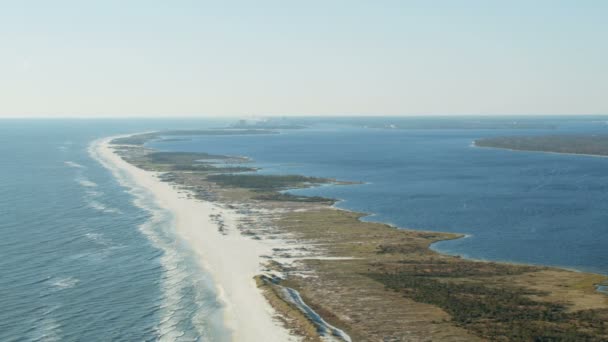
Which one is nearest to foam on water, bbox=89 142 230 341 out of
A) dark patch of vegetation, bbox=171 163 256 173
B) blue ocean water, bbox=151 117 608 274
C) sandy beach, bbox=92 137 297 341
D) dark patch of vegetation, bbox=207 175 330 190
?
sandy beach, bbox=92 137 297 341

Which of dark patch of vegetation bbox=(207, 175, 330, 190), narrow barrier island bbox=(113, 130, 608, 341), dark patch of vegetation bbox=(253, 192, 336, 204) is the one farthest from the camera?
dark patch of vegetation bbox=(207, 175, 330, 190)

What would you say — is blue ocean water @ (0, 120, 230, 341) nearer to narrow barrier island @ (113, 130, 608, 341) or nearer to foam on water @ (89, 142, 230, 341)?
foam on water @ (89, 142, 230, 341)

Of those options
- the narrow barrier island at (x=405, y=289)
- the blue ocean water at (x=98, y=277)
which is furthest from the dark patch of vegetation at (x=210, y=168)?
the narrow barrier island at (x=405, y=289)

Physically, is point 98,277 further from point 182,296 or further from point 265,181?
point 265,181

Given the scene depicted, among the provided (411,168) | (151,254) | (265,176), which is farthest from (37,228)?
(411,168)

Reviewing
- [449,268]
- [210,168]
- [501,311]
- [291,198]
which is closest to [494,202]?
[291,198]

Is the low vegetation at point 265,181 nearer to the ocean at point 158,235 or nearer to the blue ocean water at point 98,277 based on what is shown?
the ocean at point 158,235
